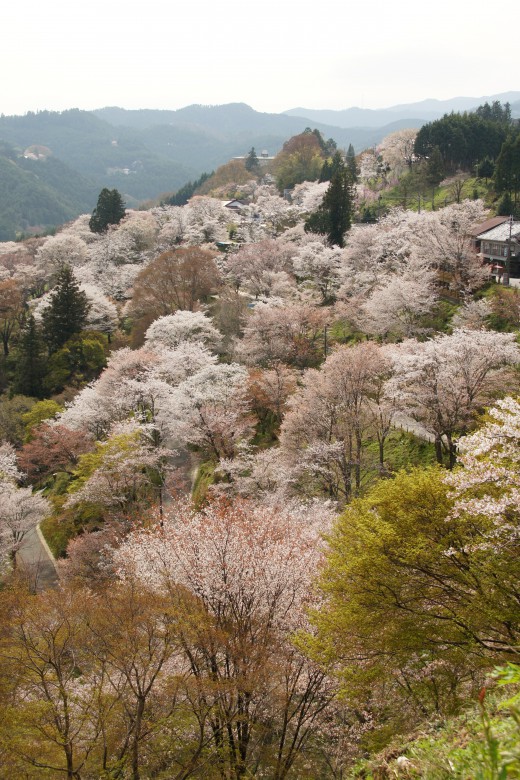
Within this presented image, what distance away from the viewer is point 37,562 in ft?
91.9

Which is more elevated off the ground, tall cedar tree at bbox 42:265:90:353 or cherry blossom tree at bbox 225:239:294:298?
cherry blossom tree at bbox 225:239:294:298

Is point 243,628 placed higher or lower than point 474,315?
lower

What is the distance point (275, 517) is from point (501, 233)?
32991mm

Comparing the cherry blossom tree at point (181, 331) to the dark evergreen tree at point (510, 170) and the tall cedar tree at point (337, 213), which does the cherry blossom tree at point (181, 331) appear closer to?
the tall cedar tree at point (337, 213)

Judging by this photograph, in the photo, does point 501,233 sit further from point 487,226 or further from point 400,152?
point 400,152

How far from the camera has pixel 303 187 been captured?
78500 millimetres

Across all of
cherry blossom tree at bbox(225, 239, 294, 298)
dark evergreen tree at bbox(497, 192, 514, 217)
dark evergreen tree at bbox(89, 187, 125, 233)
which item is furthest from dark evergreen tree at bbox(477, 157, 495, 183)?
dark evergreen tree at bbox(89, 187, 125, 233)

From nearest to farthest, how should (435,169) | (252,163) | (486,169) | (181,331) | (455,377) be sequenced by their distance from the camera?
(455,377) < (181,331) < (486,169) < (435,169) < (252,163)

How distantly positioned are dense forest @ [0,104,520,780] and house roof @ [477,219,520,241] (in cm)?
194

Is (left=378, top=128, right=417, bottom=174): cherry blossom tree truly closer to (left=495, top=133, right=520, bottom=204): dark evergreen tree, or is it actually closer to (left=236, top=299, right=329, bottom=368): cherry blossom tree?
(left=495, top=133, right=520, bottom=204): dark evergreen tree

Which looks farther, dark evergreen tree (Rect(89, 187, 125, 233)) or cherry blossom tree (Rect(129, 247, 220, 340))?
dark evergreen tree (Rect(89, 187, 125, 233))

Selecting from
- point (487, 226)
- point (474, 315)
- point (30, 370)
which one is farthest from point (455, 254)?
point (30, 370)

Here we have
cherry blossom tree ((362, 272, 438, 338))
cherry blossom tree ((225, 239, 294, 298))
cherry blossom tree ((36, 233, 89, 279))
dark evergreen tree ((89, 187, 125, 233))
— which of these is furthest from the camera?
dark evergreen tree ((89, 187, 125, 233))

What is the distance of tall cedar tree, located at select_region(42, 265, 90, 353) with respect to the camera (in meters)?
Answer: 45.2
